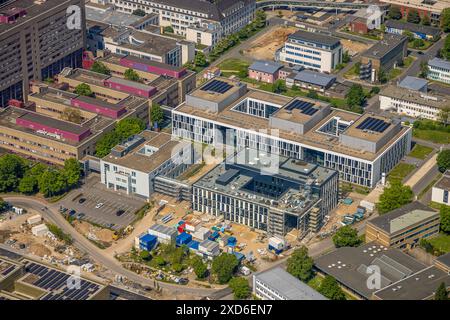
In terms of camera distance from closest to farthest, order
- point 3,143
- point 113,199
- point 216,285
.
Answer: point 216,285 → point 113,199 → point 3,143

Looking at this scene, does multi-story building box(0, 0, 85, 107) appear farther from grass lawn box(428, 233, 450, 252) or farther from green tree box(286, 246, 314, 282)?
grass lawn box(428, 233, 450, 252)

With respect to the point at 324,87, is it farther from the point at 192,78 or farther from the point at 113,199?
the point at 113,199

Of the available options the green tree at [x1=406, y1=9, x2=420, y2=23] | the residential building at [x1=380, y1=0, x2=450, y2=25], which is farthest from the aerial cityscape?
the green tree at [x1=406, y1=9, x2=420, y2=23]

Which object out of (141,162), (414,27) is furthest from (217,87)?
(414,27)

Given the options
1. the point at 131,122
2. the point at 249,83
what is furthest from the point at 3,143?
the point at 249,83

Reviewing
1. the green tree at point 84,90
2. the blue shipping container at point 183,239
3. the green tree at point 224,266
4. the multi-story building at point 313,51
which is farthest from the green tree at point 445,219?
the green tree at point 84,90

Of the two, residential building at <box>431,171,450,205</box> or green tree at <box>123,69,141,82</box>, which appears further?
green tree at <box>123,69,141,82</box>
